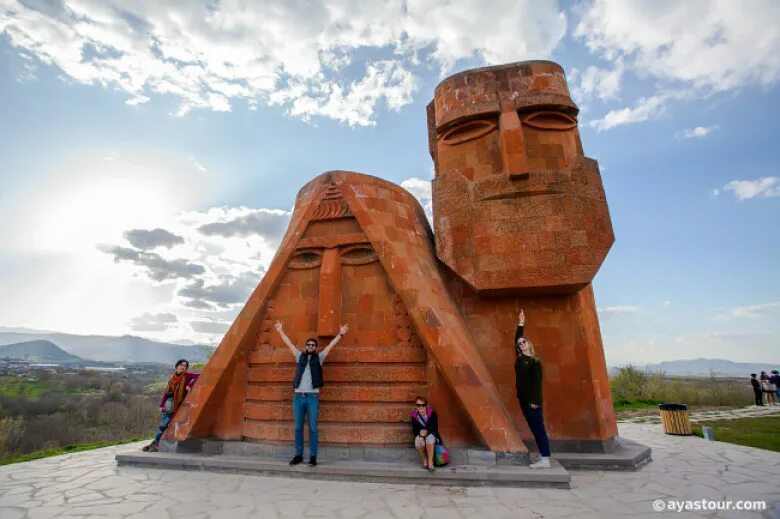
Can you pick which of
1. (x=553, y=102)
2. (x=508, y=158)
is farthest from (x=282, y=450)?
(x=553, y=102)

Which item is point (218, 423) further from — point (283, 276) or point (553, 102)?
point (553, 102)

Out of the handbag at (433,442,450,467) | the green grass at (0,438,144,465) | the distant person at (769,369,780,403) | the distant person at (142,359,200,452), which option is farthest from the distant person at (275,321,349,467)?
the distant person at (769,369,780,403)

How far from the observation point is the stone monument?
6.73 m

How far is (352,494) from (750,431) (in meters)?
10.8

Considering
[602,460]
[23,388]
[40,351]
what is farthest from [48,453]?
[40,351]

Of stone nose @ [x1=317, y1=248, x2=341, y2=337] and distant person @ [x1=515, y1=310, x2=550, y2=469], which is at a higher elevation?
stone nose @ [x1=317, y1=248, x2=341, y2=337]

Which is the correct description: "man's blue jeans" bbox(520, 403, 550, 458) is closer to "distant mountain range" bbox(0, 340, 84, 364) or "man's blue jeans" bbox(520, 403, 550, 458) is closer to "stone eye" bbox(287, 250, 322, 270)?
"stone eye" bbox(287, 250, 322, 270)

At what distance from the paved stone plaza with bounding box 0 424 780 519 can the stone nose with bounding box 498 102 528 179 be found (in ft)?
17.5

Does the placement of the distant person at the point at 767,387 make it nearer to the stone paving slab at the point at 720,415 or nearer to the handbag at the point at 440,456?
the stone paving slab at the point at 720,415

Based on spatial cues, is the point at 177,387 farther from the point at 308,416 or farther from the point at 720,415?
the point at 720,415

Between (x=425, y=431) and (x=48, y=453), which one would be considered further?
(x=48, y=453)

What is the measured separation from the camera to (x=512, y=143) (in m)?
7.77

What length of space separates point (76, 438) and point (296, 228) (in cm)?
2583

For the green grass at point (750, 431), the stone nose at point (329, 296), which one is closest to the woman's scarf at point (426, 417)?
the stone nose at point (329, 296)
